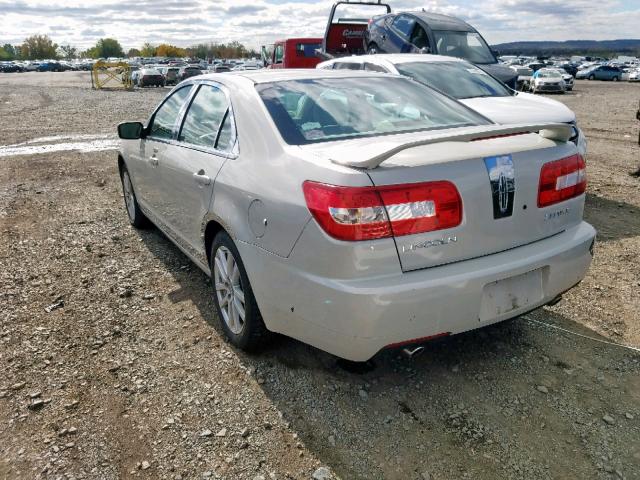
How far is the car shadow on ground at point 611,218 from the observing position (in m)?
5.19

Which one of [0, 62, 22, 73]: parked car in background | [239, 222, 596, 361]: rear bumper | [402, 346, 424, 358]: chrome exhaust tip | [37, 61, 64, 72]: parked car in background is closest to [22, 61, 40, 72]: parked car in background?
[37, 61, 64, 72]: parked car in background

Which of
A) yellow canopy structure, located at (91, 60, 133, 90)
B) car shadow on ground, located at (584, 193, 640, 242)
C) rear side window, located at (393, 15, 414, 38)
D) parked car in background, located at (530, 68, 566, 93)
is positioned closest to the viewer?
car shadow on ground, located at (584, 193, 640, 242)

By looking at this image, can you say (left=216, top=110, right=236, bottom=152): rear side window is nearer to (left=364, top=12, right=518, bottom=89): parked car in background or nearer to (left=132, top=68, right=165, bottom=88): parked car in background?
(left=364, top=12, right=518, bottom=89): parked car in background

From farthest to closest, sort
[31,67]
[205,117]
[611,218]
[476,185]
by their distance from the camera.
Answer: [31,67] → [611,218] → [205,117] → [476,185]

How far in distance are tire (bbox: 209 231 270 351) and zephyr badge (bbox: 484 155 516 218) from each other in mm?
1302

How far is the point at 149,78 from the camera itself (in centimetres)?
3556

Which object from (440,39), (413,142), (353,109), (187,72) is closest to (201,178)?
(353,109)

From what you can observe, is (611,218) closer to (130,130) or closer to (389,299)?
(389,299)

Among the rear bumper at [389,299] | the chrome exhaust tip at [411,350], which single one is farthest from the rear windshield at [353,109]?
the chrome exhaust tip at [411,350]

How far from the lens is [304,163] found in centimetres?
252

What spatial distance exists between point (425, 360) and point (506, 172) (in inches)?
46.4

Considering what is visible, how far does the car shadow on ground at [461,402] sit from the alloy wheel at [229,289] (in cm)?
22

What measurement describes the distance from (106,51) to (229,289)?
17290 centimetres

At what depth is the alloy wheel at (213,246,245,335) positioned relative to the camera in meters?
3.08
